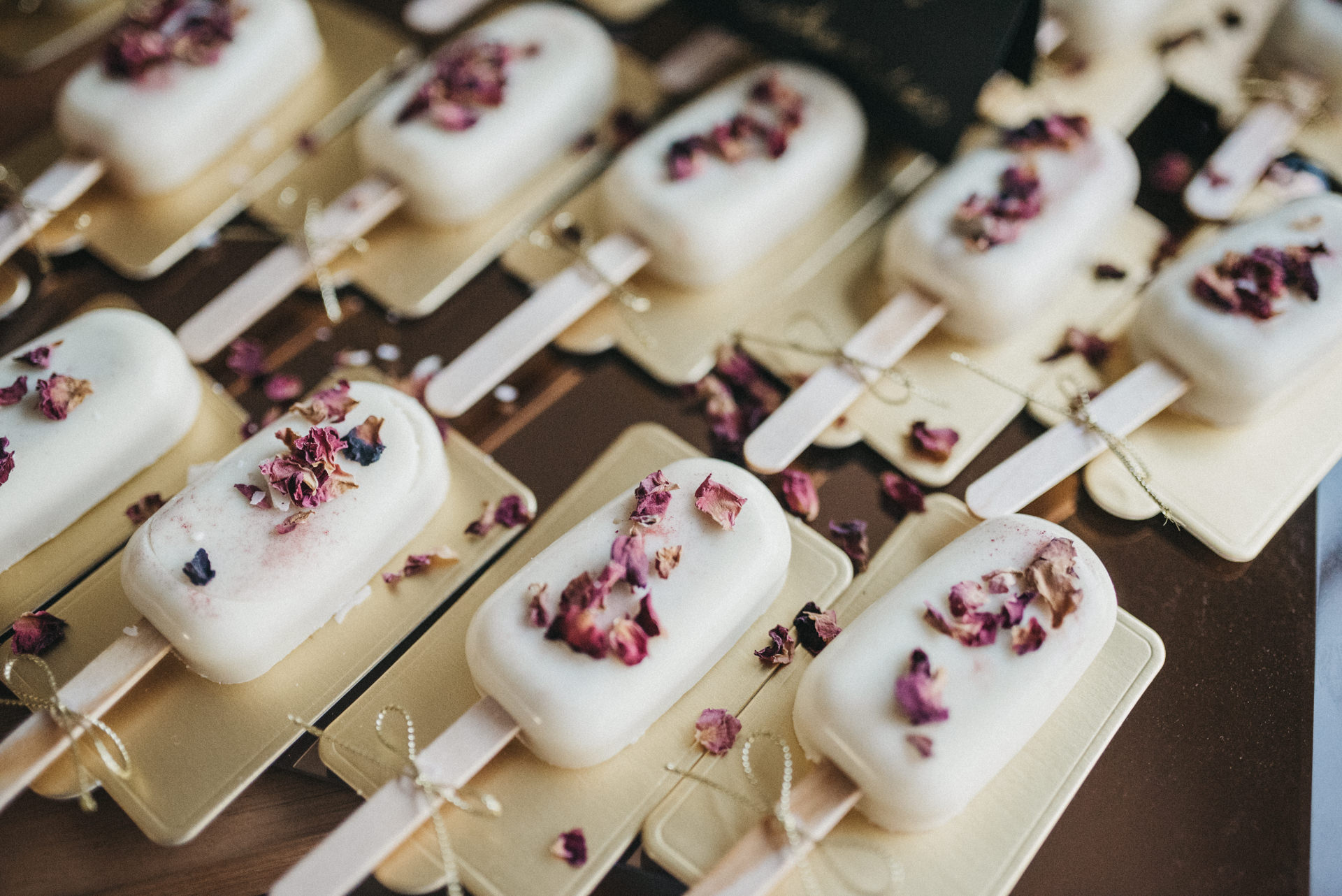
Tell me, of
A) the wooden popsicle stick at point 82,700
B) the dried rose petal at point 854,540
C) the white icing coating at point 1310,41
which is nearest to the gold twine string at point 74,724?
the wooden popsicle stick at point 82,700

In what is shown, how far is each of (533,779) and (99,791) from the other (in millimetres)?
496

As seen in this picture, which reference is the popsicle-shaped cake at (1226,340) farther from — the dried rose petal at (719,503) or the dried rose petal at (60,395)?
the dried rose petal at (60,395)

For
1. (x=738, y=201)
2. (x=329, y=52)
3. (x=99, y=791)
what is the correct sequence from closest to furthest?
(x=99, y=791), (x=738, y=201), (x=329, y=52)

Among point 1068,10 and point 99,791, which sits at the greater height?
point 1068,10

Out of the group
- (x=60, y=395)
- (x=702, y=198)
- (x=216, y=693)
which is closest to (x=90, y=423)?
(x=60, y=395)

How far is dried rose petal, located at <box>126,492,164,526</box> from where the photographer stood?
131cm

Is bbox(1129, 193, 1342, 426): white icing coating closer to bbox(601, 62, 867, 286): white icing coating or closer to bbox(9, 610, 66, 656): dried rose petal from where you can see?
bbox(601, 62, 867, 286): white icing coating

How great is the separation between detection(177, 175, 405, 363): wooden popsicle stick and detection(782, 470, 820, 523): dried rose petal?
72 centimetres

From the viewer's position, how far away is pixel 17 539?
1.26m

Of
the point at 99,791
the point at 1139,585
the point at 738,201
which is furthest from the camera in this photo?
the point at 738,201

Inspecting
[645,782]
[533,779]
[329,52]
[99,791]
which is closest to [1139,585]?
[645,782]

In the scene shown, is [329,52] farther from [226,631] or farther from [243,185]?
[226,631]

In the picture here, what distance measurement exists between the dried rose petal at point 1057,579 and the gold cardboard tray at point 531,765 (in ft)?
0.79

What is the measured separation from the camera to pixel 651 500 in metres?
1.16
